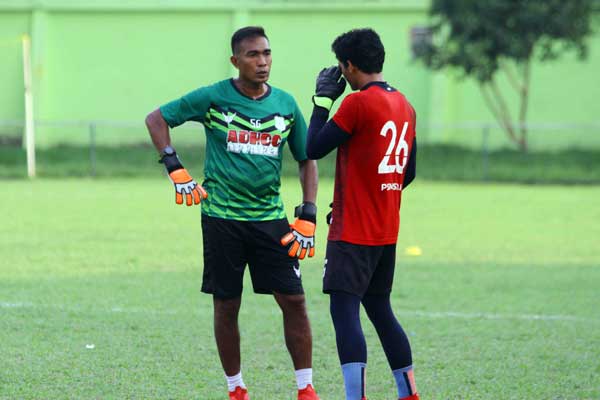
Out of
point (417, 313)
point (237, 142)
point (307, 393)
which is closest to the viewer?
point (237, 142)

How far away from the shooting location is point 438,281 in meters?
11.4

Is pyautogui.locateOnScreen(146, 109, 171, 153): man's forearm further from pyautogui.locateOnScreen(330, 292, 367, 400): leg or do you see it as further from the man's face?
pyautogui.locateOnScreen(330, 292, 367, 400): leg

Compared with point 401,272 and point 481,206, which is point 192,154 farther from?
point 401,272

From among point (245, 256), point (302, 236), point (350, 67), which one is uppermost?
point (350, 67)

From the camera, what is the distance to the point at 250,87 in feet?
20.7

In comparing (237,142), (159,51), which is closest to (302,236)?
(237,142)

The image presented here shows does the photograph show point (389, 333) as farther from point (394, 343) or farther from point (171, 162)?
point (171, 162)

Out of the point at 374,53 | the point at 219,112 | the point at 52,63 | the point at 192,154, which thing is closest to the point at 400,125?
the point at 374,53

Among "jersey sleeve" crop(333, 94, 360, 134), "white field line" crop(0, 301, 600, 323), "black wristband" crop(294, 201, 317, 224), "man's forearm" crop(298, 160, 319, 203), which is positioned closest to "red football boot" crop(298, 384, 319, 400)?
"black wristband" crop(294, 201, 317, 224)

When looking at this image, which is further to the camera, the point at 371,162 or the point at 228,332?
the point at 228,332

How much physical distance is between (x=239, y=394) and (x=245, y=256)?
31.5 inches

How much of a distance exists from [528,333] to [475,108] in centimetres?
2227

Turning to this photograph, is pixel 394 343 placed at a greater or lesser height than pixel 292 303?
lesser

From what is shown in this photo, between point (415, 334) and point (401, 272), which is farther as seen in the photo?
point (401, 272)
